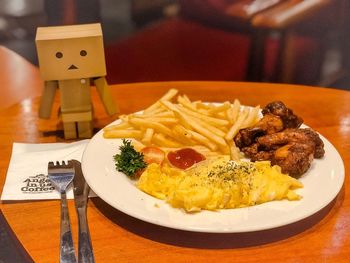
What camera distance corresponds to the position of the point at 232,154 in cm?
200

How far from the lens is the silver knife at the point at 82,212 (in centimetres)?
145

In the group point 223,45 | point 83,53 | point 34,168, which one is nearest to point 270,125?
point 83,53

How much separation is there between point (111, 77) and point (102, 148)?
242 cm

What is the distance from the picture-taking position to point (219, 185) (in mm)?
1624

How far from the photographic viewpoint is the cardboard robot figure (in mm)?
2094

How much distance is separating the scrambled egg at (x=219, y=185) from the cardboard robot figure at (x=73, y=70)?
0.61 m

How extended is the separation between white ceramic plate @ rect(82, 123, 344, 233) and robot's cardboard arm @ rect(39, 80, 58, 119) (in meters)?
0.46

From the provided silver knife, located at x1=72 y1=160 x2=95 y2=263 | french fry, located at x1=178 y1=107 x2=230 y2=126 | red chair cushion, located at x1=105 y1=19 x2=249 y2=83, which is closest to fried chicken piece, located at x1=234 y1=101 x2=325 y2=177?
french fry, located at x1=178 y1=107 x2=230 y2=126

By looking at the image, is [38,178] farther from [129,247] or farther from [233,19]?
[233,19]

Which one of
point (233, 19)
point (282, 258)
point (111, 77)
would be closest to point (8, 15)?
point (111, 77)

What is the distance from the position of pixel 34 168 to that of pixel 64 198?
316mm

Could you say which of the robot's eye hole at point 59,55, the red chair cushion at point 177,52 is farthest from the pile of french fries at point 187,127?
the red chair cushion at point 177,52

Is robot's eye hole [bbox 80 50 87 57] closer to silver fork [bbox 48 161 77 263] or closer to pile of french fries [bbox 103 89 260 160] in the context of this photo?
pile of french fries [bbox 103 89 260 160]

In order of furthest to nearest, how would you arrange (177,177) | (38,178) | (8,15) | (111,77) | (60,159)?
(8,15)
(111,77)
(60,159)
(38,178)
(177,177)
